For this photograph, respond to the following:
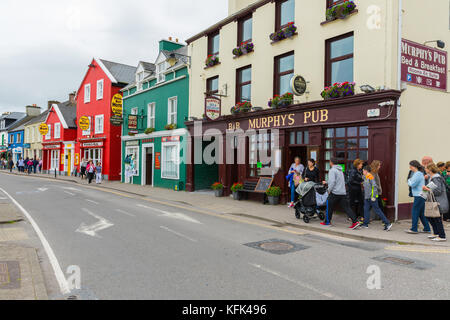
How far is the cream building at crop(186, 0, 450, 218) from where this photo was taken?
33.9 ft

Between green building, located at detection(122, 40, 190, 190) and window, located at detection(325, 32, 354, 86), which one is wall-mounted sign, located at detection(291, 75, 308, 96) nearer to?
window, located at detection(325, 32, 354, 86)

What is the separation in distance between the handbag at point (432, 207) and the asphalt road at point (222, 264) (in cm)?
128

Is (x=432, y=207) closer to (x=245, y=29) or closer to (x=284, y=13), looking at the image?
(x=284, y=13)

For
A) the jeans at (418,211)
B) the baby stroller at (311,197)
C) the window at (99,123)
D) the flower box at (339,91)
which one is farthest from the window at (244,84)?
the window at (99,123)

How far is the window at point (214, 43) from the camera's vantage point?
59.4ft

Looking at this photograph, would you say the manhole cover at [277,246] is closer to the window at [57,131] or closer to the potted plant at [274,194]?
the potted plant at [274,194]

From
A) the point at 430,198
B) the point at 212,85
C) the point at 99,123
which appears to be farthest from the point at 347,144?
the point at 99,123

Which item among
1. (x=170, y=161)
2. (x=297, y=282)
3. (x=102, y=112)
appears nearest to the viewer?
(x=297, y=282)

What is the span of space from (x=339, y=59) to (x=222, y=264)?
29.4 ft

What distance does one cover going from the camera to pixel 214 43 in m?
18.4

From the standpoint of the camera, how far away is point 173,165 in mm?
20969

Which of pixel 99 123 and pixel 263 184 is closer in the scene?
pixel 263 184

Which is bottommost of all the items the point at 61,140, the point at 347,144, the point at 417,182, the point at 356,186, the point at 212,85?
the point at 356,186

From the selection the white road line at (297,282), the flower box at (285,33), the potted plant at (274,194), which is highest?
the flower box at (285,33)
